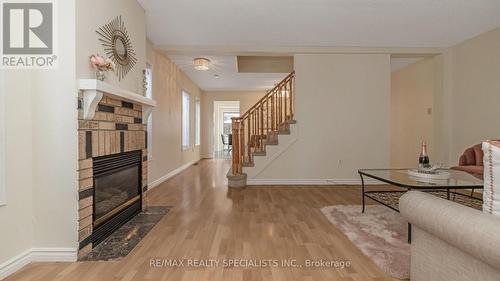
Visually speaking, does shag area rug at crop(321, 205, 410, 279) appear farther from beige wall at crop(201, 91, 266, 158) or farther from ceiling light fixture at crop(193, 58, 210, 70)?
beige wall at crop(201, 91, 266, 158)

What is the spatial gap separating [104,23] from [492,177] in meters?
3.06

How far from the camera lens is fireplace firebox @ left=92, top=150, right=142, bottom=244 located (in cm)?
246

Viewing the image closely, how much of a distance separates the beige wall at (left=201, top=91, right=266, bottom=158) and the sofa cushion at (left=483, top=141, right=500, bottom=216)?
9196mm

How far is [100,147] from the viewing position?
244 cm

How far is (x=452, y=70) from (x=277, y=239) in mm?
4968

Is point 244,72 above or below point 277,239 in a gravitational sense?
above

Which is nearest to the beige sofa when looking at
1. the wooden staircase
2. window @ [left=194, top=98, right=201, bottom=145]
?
the wooden staircase

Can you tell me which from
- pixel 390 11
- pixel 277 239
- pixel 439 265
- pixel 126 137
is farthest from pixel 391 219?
pixel 126 137

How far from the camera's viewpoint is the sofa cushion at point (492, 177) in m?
1.20

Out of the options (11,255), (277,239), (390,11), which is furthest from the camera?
(390,11)

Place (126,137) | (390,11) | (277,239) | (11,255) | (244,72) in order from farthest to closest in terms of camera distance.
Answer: (244,72), (390,11), (126,137), (277,239), (11,255)

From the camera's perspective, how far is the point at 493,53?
14.4ft

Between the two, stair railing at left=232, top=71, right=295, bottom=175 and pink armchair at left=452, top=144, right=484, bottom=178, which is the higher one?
stair railing at left=232, top=71, right=295, bottom=175

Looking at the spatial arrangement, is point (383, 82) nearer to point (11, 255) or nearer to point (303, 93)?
point (303, 93)
